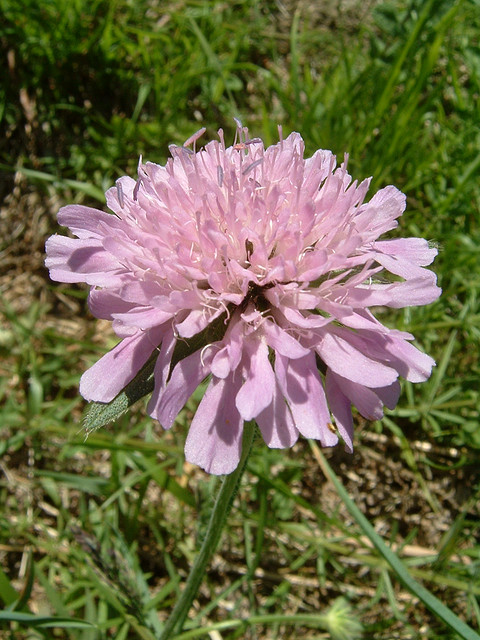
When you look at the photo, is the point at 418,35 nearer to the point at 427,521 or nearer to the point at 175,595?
the point at 427,521

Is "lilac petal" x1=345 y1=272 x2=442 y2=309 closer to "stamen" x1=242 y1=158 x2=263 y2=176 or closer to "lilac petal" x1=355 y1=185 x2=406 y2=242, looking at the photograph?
"lilac petal" x1=355 y1=185 x2=406 y2=242

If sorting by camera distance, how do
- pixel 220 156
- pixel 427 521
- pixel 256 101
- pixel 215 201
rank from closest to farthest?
pixel 215 201 < pixel 220 156 < pixel 427 521 < pixel 256 101

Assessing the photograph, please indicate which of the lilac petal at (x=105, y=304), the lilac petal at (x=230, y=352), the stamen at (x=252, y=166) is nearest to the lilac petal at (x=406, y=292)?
the lilac petal at (x=230, y=352)

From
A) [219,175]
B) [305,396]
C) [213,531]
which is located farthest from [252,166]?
[213,531]

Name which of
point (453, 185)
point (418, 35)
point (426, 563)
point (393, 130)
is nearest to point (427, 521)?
point (426, 563)

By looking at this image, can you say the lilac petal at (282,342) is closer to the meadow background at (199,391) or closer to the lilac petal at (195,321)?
the lilac petal at (195,321)
